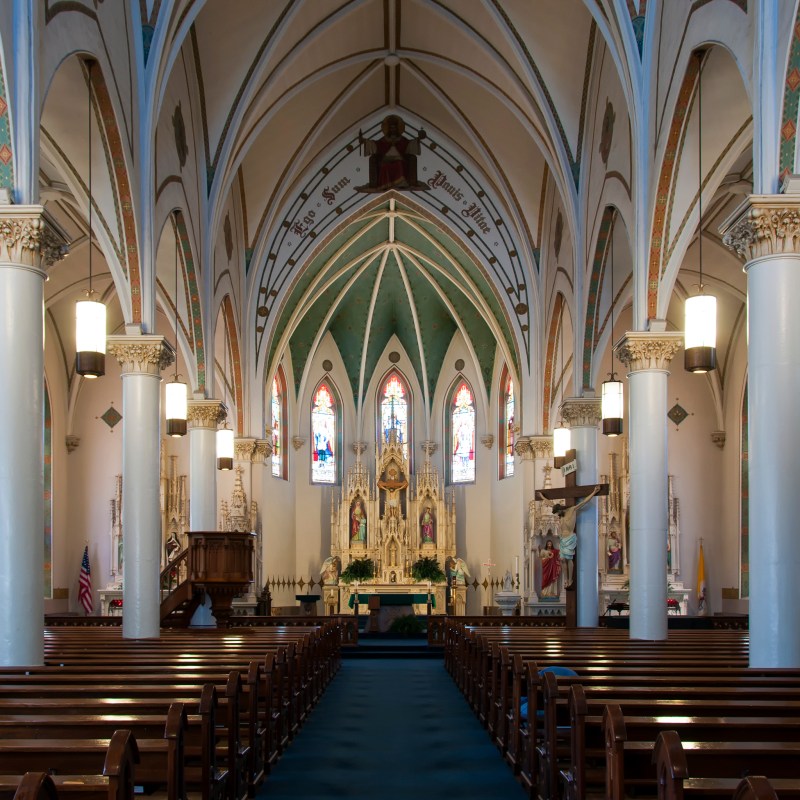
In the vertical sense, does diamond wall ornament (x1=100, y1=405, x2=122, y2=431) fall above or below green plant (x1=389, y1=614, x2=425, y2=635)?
above

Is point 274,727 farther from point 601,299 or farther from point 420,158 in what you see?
point 420,158

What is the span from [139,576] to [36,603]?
5186 mm

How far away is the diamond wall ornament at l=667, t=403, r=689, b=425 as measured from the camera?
96.5 ft

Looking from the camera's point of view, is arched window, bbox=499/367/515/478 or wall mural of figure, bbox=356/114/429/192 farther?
arched window, bbox=499/367/515/478

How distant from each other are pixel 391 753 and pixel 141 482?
275 inches

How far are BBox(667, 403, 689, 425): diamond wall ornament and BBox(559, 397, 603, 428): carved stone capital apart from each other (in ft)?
30.9

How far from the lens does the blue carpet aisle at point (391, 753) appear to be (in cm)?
832

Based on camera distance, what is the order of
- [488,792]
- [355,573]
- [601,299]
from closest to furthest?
[488,792] → [601,299] → [355,573]

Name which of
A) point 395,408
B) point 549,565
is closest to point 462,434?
point 395,408

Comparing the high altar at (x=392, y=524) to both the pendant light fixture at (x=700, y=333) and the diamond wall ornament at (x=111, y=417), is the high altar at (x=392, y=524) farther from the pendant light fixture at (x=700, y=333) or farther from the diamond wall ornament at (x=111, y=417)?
the pendant light fixture at (x=700, y=333)

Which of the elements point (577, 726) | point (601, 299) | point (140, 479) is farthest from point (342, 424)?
point (577, 726)

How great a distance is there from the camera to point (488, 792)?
27.2 ft

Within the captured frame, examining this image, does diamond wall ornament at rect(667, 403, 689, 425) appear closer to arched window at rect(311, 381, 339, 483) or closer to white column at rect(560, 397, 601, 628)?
white column at rect(560, 397, 601, 628)

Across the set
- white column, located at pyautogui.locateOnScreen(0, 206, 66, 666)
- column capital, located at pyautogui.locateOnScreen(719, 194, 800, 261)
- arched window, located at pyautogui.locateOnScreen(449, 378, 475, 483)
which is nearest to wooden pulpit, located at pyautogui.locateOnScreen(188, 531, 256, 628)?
white column, located at pyautogui.locateOnScreen(0, 206, 66, 666)
